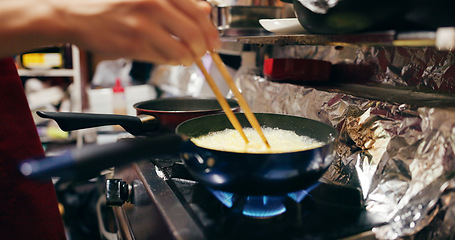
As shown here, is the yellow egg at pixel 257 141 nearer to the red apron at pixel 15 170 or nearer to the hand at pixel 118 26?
the hand at pixel 118 26

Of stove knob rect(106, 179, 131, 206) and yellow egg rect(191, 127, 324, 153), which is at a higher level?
yellow egg rect(191, 127, 324, 153)

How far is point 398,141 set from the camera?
0.78 meters

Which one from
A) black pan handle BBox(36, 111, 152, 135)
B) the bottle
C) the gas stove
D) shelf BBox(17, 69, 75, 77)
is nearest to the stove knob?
the gas stove

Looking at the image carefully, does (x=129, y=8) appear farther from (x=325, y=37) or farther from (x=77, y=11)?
(x=325, y=37)

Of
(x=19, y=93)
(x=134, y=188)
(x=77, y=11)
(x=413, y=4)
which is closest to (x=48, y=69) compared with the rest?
(x=19, y=93)

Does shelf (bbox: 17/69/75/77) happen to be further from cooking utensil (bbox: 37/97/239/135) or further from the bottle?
cooking utensil (bbox: 37/97/239/135)

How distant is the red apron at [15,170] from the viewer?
1037 millimetres

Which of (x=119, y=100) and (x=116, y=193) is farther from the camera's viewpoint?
(x=119, y=100)

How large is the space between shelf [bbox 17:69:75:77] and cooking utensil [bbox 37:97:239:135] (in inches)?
76.5

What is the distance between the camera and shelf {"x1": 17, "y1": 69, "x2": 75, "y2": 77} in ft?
9.25

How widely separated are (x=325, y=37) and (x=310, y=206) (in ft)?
1.37

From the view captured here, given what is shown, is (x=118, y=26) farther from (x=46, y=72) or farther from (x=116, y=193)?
(x=46, y=72)

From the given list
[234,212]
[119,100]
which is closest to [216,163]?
[234,212]

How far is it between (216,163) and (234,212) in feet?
0.51
